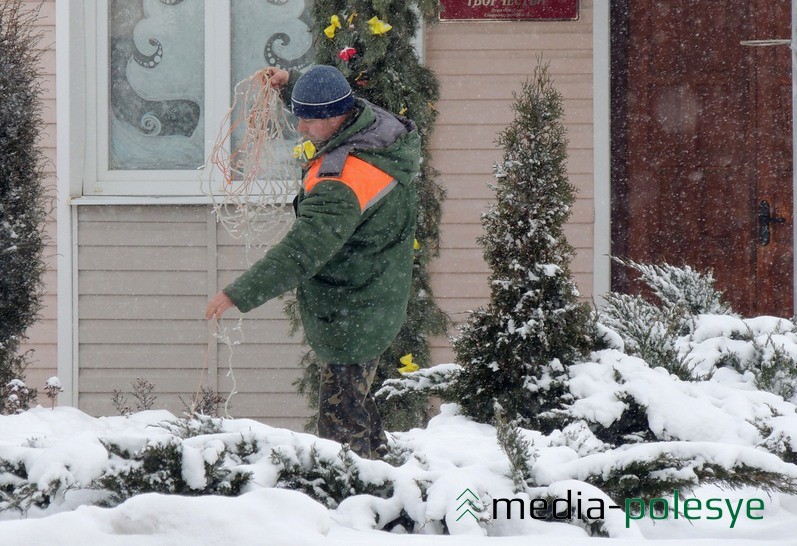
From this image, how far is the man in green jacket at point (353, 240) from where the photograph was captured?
3.22 m

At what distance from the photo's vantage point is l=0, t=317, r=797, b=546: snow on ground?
1.98 meters

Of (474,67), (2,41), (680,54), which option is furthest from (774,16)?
(2,41)

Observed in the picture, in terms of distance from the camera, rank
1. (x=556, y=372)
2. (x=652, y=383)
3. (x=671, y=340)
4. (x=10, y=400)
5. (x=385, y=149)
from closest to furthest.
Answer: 1. (x=385, y=149)
2. (x=652, y=383)
3. (x=556, y=372)
4. (x=671, y=340)
5. (x=10, y=400)

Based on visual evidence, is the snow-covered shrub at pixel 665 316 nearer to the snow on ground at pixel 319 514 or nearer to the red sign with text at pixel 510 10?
the snow on ground at pixel 319 514

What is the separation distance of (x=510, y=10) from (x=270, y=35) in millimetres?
1551

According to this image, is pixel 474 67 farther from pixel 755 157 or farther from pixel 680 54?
pixel 755 157

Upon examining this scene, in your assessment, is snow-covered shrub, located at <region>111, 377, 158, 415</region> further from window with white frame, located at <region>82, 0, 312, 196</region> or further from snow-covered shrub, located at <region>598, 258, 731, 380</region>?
snow-covered shrub, located at <region>598, 258, 731, 380</region>

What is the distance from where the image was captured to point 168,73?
6469 millimetres

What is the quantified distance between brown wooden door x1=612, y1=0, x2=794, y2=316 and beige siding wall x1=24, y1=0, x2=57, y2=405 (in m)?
3.61

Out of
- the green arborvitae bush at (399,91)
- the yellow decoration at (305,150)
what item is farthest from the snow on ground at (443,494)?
the yellow decoration at (305,150)

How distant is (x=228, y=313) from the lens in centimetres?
634

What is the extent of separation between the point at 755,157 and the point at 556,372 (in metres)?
3.24

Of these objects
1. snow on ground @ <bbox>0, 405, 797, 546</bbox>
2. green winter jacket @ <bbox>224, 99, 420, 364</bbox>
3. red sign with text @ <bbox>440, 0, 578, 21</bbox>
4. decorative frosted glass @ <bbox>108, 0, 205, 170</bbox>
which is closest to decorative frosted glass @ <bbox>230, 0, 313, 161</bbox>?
decorative frosted glass @ <bbox>108, 0, 205, 170</bbox>

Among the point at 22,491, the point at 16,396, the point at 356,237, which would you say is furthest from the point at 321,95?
the point at 16,396
